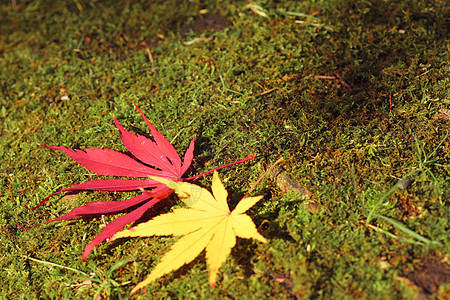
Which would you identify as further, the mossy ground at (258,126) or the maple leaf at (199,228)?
the mossy ground at (258,126)

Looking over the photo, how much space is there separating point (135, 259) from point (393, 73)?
1.75 meters

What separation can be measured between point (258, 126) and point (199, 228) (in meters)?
0.78

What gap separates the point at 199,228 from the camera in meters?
1.55

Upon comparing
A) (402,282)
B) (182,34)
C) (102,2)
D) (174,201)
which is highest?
(102,2)

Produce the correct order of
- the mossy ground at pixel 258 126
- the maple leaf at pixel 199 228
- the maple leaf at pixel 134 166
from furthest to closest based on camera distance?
the maple leaf at pixel 134 166 < the mossy ground at pixel 258 126 < the maple leaf at pixel 199 228

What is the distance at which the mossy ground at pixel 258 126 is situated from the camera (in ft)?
5.17

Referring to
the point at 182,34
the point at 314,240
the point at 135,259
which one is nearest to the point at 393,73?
the point at 314,240

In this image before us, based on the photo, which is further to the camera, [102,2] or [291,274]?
[102,2]

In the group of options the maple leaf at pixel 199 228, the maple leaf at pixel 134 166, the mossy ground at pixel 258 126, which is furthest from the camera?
the maple leaf at pixel 134 166

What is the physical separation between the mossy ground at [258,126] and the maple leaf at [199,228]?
18 cm

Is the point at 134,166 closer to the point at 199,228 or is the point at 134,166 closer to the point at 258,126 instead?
the point at 199,228

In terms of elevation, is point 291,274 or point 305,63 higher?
point 305,63

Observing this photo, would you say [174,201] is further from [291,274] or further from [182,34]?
[182,34]

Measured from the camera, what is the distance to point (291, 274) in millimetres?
1535
